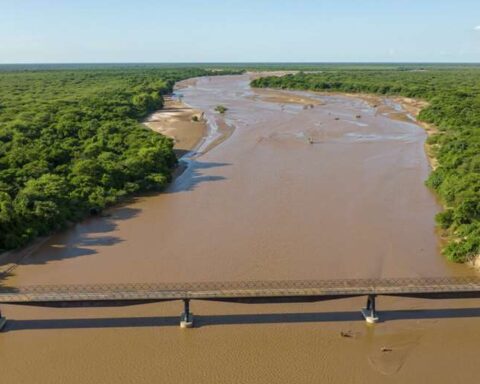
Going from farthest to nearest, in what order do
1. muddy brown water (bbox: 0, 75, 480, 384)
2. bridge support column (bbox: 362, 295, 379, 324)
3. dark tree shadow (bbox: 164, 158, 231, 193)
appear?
dark tree shadow (bbox: 164, 158, 231, 193) < bridge support column (bbox: 362, 295, 379, 324) < muddy brown water (bbox: 0, 75, 480, 384)

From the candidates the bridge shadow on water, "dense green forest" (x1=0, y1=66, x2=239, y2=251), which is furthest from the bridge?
"dense green forest" (x1=0, y1=66, x2=239, y2=251)

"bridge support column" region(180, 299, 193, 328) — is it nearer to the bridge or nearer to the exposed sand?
the bridge

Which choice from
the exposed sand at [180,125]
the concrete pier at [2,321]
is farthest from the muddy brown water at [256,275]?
the exposed sand at [180,125]

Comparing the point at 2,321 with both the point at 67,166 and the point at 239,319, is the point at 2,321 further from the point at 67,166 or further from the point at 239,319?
the point at 67,166

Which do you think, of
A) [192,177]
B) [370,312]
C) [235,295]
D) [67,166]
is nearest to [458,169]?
[192,177]

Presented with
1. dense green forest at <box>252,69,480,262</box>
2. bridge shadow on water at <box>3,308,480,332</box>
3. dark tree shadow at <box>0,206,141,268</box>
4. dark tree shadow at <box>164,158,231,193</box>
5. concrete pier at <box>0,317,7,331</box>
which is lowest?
bridge shadow on water at <box>3,308,480,332</box>

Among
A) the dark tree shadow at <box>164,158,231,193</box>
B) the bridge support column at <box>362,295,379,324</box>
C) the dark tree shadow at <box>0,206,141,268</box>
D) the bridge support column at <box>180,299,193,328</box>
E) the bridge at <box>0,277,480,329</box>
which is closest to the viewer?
the bridge at <box>0,277,480,329</box>
